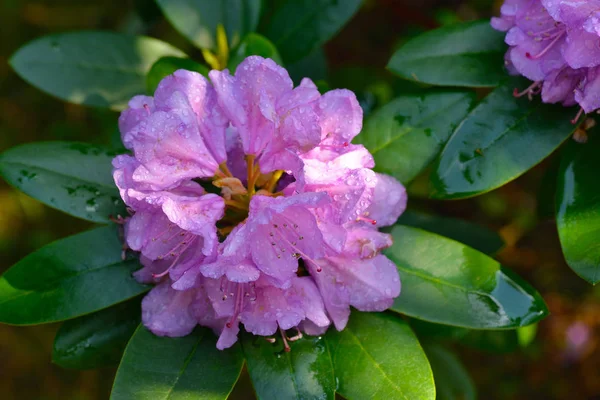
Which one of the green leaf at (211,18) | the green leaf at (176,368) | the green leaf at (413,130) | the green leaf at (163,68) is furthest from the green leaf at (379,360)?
the green leaf at (211,18)

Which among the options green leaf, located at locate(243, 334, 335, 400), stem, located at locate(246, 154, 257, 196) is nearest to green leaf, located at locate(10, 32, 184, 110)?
stem, located at locate(246, 154, 257, 196)

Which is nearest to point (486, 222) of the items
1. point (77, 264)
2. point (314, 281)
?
point (314, 281)

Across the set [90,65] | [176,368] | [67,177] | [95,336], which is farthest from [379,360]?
[90,65]

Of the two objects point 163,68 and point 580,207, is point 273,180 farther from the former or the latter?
point 580,207

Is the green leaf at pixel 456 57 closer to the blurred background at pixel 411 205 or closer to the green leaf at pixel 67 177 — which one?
the green leaf at pixel 67 177

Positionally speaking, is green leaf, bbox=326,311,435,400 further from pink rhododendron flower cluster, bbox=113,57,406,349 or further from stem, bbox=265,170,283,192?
stem, bbox=265,170,283,192

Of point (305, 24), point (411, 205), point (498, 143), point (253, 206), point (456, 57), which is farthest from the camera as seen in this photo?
point (411, 205)

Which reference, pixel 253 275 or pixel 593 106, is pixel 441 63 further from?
pixel 253 275
